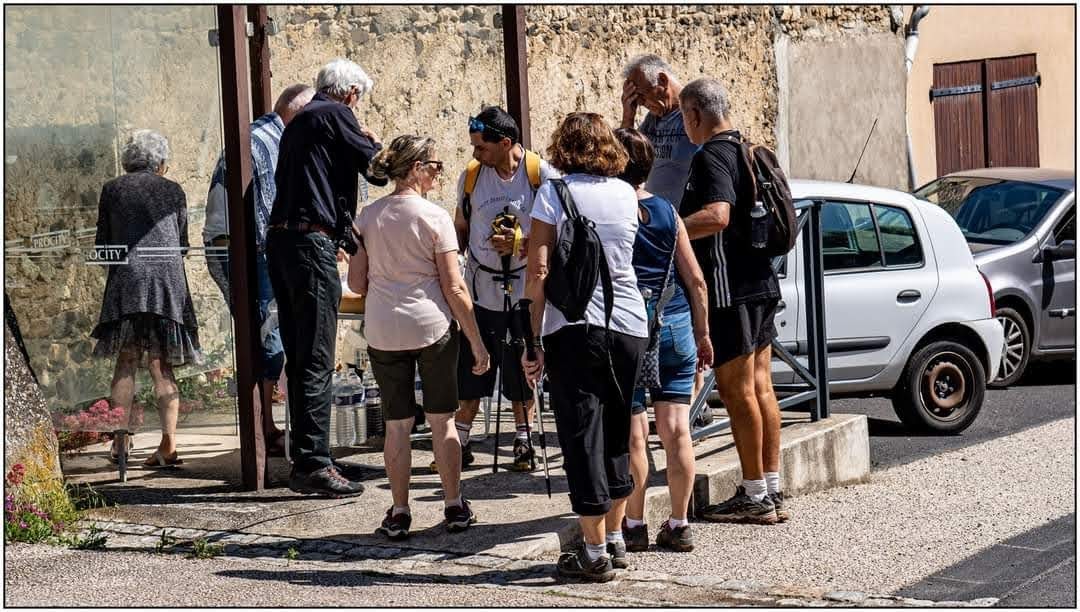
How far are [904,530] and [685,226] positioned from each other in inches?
68.5

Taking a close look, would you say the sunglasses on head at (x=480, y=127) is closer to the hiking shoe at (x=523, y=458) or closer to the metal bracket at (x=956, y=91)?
the hiking shoe at (x=523, y=458)

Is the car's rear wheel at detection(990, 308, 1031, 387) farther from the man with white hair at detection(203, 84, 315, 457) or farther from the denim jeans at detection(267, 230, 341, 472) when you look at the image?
the denim jeans at detection(267, 230, 341, 472)

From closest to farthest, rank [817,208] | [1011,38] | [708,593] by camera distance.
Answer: [708,593]
[817,208]
[1011,38]

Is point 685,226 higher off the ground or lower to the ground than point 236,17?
lower

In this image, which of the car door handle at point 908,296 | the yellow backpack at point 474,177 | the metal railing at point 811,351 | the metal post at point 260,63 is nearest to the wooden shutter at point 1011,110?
the car door handle at point 908,296

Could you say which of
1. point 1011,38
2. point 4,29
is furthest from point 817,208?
point 1011,38

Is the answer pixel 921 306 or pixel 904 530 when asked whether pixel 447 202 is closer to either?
pixel 921 306

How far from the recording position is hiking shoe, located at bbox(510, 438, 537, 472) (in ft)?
25.3

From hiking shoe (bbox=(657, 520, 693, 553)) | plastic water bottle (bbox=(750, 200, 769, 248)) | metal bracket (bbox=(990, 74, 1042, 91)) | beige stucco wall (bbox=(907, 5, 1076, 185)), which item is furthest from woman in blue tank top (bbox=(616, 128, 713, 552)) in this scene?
metal bracket (bbox=(990, 74, 1042, 91))

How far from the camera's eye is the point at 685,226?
6699 millimetres

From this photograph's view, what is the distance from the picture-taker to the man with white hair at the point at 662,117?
791 cm

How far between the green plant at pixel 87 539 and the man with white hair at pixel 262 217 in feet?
3.38

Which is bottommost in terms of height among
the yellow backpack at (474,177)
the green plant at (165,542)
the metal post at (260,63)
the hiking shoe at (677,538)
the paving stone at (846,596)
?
the paving stone at (846,596)

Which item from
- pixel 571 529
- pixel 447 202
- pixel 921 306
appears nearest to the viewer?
pixel 571 529
